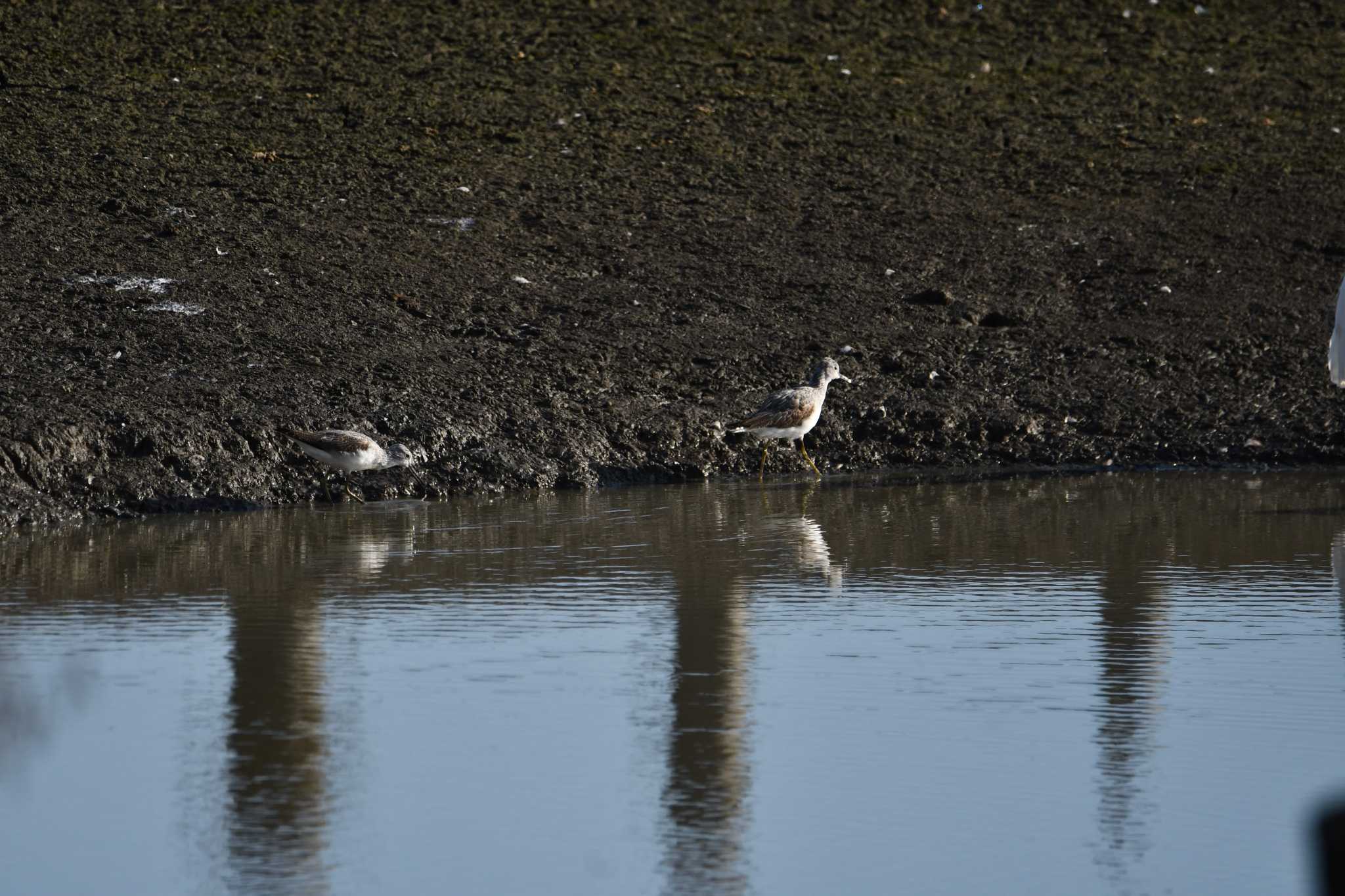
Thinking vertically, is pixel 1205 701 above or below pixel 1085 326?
below

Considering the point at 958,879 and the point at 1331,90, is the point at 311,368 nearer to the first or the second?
the point at 958,879

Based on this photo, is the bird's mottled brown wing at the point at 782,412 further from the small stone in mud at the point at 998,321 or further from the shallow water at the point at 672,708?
the small stone in mud at the point at 998,321

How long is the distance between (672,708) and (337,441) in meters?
5.24

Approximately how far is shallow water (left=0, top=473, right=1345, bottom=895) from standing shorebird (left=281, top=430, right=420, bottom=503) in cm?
83

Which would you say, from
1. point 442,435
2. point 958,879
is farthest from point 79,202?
point 958,879

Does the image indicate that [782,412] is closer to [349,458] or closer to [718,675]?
[349,458]

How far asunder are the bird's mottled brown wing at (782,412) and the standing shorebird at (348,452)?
224 centimetres

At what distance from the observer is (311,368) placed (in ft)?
41.8

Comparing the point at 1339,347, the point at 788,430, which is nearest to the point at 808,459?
the point at 788,430

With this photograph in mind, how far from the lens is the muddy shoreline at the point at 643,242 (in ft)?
40.6

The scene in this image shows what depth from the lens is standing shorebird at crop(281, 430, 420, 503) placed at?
36.0 feet

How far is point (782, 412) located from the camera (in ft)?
40.0

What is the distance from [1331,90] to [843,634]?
17.1m

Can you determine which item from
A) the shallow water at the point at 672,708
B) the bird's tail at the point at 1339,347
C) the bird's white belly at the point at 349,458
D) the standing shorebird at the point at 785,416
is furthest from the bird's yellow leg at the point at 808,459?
the bird's tail at the point at 1339,347
